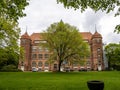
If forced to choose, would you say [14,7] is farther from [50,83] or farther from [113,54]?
[113,54]

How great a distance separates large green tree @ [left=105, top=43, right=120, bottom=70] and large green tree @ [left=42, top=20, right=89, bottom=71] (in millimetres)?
31573

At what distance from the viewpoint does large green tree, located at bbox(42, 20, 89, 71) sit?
46.0 metres

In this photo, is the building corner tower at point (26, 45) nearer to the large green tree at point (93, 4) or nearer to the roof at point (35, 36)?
the roof at point (35, 36)

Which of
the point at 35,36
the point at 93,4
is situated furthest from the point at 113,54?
the point at 93,4

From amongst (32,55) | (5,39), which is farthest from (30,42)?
(5,39)

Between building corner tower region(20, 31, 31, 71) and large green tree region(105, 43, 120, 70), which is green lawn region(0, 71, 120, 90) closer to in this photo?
large green tree region(105, 43, 120, 70)

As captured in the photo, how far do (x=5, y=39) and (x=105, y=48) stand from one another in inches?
2405

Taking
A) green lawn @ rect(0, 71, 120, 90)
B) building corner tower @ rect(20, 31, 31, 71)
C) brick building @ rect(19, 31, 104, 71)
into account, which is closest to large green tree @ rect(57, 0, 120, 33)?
green lawn @ rect(0, 71, 120, 90)

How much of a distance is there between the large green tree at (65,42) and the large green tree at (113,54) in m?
31.6

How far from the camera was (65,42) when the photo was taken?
46.0 m

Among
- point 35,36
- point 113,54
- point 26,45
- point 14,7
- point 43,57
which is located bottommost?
point 14,7

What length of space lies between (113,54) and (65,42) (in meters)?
40.5

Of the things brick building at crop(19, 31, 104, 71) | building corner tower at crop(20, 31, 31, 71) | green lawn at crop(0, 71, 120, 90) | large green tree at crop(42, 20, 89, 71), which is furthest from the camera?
building corner tower at crop(20, 31, 31, 71)

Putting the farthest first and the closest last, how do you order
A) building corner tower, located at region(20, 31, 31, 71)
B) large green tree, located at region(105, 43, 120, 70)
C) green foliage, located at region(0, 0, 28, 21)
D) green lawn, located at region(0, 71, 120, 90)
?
building corner tower, located at region(20, 31, 31, 71), large green tree, located at region(105, 43, 120, 70), green lawn, located at region(0, 71, 120, 90), green foliage, located at region(0, 0, 28, 21)
